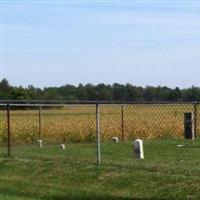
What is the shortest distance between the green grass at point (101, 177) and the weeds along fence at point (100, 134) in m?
0.30

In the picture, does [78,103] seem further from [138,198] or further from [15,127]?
[15,127]

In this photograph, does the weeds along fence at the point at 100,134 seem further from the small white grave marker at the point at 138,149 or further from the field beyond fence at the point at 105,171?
the small white grave marker at the point at 138,149

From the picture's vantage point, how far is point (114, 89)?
39.7m

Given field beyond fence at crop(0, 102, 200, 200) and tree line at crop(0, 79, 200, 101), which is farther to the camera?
tree line at crop(0, 79, 200, 101)

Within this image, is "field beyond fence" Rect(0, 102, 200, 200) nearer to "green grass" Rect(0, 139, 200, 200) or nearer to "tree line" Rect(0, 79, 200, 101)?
"green grass" Rect(0, 139, 200, 200)

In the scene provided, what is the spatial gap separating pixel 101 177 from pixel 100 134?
10.3m

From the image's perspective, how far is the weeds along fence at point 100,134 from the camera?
1872cm

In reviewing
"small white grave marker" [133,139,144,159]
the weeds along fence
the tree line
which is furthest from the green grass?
the tree line

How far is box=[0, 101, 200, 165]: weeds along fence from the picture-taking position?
Result: 61.4ft

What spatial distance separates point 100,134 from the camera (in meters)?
24.2

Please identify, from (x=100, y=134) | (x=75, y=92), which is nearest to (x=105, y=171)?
(x=100, y=134)

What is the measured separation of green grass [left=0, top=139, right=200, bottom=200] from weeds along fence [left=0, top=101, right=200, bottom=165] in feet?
0.97

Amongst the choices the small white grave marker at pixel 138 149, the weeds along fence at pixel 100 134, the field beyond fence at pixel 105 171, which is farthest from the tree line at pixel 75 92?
the small white grave marker at pixel 138 149

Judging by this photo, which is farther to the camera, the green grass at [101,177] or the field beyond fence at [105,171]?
the field beyond fence at [105,171]
